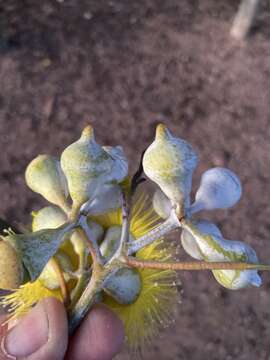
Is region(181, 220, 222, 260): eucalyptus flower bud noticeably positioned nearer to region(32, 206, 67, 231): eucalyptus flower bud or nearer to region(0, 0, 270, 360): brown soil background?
region(32, 206, 67, 231): eucalyptus flower bud

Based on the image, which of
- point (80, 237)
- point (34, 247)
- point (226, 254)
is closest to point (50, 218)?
point (80, 237)

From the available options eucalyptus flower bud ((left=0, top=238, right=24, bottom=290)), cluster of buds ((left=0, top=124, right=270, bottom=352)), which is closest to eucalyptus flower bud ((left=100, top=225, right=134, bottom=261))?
cluster of buds ((left=0, top=124, right=270, bottom=352))

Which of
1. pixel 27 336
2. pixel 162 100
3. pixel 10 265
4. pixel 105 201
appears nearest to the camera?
pixel 10 265

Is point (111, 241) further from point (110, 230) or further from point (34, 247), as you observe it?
point (34, 247)

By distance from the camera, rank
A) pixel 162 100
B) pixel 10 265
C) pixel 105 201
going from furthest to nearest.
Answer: pixel 162 100 < pixel 105 201 < pixel 10 265

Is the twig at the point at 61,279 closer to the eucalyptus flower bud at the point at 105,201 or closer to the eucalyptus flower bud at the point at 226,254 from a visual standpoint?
the eucalyptus flower bud at the point at 105,201

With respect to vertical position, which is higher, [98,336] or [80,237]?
[80,237]

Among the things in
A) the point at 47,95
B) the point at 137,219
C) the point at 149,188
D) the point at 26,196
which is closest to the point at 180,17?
the point at 47,95

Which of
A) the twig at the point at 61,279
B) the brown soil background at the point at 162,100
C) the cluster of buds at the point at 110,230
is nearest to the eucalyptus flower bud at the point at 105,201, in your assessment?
the cluster of buds at the point at 110,230
